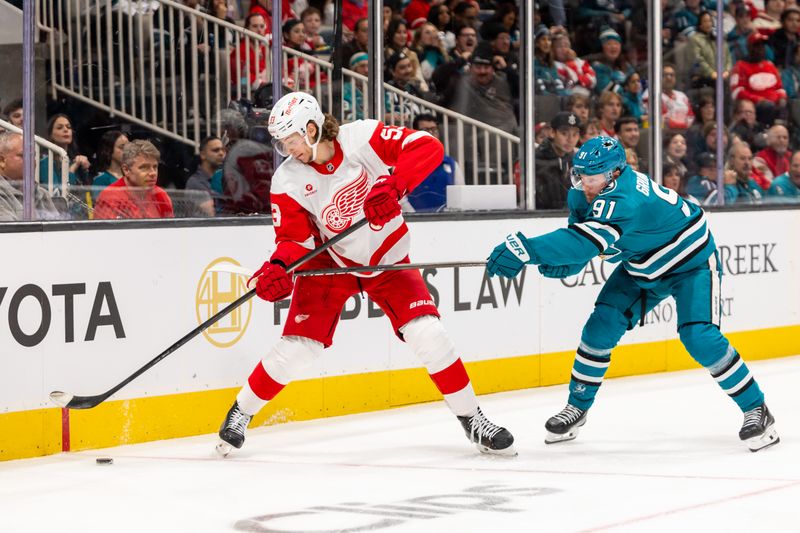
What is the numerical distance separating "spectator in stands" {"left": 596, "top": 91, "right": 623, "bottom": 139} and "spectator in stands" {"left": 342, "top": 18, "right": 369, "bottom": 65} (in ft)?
5.76

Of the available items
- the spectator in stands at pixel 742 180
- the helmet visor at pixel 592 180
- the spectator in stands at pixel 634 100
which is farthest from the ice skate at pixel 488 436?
the spectator in stands at pixel 742 180

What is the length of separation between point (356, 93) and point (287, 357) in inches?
71.1

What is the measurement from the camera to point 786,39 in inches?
354

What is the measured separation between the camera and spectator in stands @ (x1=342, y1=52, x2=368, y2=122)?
21.3 ft

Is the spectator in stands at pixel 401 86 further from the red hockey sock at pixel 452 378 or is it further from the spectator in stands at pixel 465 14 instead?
the red hockey sock at pixel 452 378

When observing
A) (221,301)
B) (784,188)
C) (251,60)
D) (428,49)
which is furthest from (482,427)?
(784,188)

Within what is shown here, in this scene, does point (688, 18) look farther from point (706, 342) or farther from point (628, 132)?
point (706, 342)

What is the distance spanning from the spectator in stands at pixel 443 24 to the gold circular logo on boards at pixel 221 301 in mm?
1867

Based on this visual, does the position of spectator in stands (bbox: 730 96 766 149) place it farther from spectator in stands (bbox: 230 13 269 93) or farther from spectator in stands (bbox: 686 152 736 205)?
spectator in stands (bbox: 230 13 269 93)

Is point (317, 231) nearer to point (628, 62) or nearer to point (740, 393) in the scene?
point (740, 393)

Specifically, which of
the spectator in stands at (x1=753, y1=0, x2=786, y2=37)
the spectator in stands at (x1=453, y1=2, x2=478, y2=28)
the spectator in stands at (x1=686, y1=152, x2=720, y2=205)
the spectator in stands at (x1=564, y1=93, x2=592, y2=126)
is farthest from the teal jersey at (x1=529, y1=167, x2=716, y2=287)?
the spectator in stands at (x1=753, y1=0, x2=786, y2=37)

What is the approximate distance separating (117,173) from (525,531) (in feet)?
8.44

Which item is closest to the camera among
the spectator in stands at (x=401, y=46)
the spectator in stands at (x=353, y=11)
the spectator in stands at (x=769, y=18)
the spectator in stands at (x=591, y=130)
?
the spectator in stands at (x=353, y=11)

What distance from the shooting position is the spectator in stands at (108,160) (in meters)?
5.50
